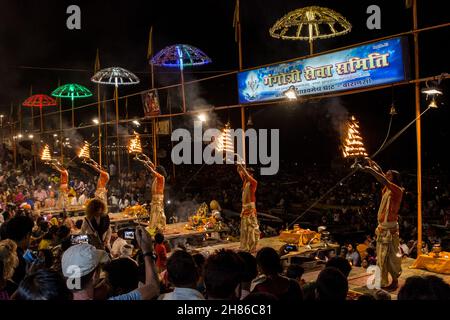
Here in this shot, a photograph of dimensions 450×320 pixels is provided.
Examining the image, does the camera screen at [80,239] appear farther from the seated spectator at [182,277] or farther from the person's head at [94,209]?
the seated spectator at [182,277]

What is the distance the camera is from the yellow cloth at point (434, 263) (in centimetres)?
792

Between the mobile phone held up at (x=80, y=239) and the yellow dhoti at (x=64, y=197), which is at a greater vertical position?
the mobile phone held up at (x=80, y=239)

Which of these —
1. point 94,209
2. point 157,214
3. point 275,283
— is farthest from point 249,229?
point 275,283

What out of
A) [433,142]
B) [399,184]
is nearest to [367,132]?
[433,142]

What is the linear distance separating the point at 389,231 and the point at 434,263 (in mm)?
1298

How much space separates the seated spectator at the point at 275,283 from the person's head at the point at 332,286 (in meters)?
0.30

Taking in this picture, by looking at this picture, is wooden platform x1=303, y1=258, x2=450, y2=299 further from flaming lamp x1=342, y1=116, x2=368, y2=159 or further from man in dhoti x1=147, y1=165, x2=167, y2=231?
man in dhoti x1=147, y1=165, x2=167, y2=231

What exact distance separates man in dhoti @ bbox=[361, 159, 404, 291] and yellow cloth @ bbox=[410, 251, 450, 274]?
38.9 inches

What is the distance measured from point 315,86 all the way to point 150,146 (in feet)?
57.1

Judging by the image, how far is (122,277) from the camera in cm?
375

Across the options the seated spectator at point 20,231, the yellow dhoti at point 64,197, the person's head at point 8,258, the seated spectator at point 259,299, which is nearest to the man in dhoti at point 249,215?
the seated spectator at point 20,231

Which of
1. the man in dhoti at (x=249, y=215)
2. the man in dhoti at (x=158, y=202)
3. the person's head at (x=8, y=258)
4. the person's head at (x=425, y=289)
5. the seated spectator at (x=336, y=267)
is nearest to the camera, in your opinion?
the person's head at (x=425, y=289)

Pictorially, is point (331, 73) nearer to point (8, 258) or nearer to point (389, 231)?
point (389, 231)
